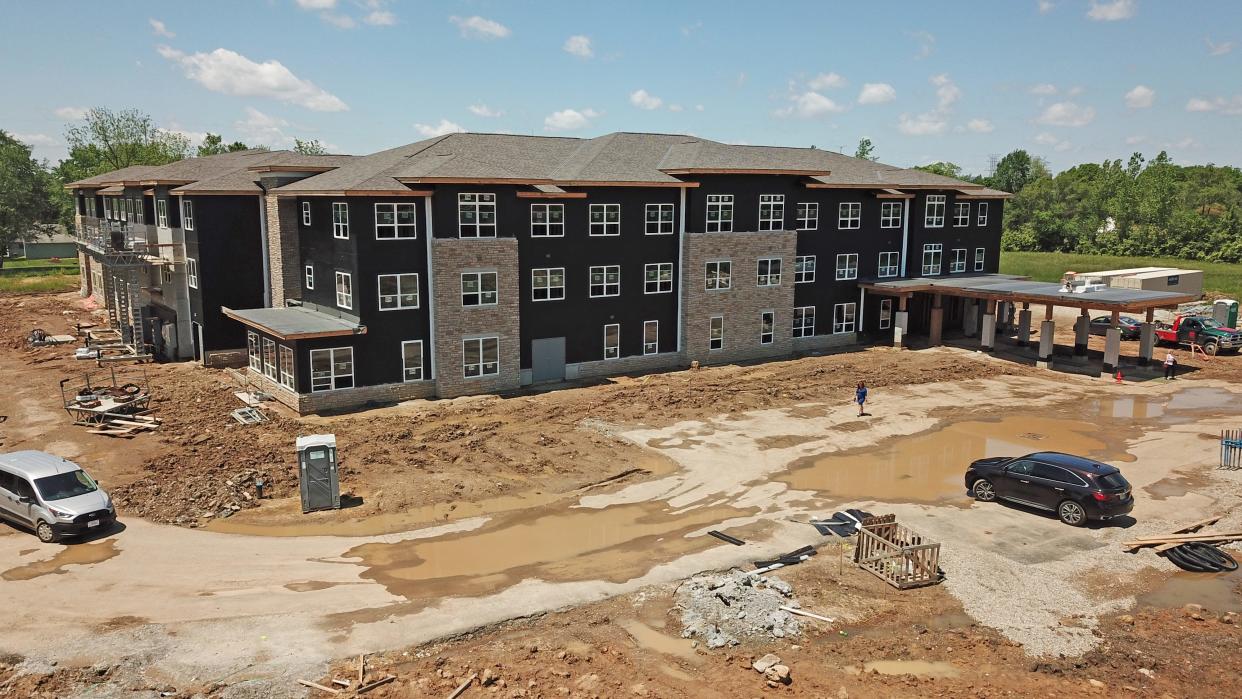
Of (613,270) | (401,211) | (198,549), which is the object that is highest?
(401,211)

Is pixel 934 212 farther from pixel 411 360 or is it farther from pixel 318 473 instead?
pixel 318 473

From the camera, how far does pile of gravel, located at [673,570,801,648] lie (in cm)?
1541

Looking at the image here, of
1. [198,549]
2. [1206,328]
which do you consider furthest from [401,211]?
[1206,328]

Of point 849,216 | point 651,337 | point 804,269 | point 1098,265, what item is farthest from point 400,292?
point 1098,265

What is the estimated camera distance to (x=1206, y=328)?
1820 inches

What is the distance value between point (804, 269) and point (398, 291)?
23.6m

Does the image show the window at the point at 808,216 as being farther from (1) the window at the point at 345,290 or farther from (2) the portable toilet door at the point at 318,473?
(2) the portable toilet door at the point at 318,473

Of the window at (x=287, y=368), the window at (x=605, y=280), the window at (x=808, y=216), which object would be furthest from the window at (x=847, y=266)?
the window at (x=287, y=368)

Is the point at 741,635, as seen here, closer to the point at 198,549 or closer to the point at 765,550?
the point at 765,550

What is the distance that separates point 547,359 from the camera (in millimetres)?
38062

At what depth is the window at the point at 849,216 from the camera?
156ft

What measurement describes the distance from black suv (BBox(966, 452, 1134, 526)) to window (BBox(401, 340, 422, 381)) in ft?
72.2

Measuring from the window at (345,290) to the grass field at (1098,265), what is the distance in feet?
197

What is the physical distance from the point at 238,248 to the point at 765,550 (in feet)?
106
